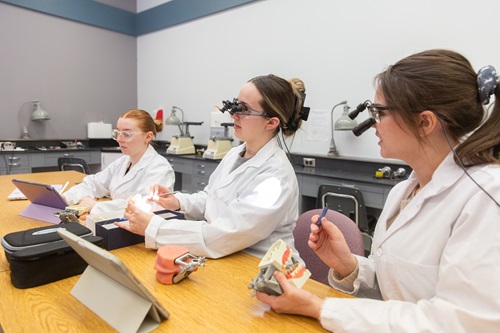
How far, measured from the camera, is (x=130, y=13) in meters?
6.21

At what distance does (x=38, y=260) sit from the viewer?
1043 millimetres

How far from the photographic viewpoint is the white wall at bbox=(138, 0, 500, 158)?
3.08 meters

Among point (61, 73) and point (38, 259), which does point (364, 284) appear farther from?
point (61, 73)

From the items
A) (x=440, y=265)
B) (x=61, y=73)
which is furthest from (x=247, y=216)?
(x=61, y=73)

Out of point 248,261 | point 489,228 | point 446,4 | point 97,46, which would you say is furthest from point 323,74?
point 97,46

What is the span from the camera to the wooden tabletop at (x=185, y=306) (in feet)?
2.85

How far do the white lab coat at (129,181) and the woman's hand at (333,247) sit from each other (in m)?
1.33

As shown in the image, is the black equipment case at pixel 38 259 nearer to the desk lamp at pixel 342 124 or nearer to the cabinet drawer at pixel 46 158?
the desk lamp at pixel 342 124

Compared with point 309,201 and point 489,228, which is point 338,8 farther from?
point 489,228

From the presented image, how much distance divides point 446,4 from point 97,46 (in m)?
5.28

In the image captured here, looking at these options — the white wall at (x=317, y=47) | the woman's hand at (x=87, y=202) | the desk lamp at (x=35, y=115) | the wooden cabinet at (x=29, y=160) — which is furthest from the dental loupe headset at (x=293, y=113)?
the desk lamp at (x=35, y=115)

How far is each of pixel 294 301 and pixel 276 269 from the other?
10 cm

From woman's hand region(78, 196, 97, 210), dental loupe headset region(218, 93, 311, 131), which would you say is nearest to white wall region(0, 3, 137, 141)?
woman's hand region(78, 196, 97, 210)

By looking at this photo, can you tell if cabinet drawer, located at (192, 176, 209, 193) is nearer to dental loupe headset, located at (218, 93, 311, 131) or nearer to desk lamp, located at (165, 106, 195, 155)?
desk lamp, located at (165, 106, 195, 155)
